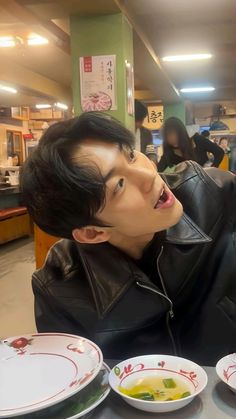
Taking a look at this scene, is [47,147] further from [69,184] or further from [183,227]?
[183,227]

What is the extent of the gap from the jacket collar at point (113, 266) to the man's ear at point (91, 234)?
35 mm

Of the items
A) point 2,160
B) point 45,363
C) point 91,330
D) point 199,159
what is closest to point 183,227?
point 91,330

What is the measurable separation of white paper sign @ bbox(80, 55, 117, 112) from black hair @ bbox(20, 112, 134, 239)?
289cm

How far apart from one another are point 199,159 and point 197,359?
4.12 meters

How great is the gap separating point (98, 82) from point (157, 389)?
3284 millimetres

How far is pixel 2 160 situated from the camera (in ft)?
38.5

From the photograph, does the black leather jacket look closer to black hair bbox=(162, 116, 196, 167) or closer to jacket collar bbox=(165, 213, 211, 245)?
jacket collar bbox=(165, 213, 211, 245)

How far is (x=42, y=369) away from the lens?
2.53 feet

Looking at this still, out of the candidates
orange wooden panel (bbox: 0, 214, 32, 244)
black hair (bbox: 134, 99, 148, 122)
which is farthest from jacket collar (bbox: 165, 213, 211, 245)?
orange wooden panel (bbox: 0, 214, 32, 244)

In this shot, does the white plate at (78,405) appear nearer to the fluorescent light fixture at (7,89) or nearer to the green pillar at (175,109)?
the fluorescent light fixture at (7,89)

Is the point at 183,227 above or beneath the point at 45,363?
above

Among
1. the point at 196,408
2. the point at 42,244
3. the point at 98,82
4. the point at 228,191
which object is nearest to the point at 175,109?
the point at 98,82

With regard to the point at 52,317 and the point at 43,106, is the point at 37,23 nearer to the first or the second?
the point at 52,317

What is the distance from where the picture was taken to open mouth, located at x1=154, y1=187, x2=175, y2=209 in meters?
0.89
